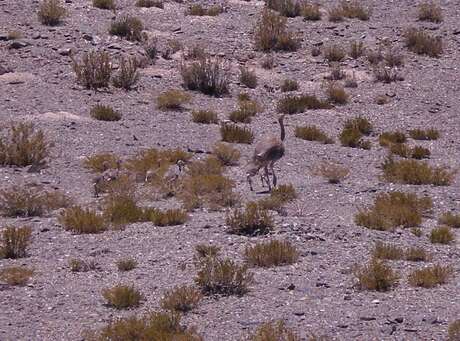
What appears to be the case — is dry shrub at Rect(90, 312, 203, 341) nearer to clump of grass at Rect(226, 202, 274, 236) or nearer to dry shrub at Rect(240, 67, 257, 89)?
clump of grass at Rect(226, 202, 274, 236)

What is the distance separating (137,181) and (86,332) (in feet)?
23.2

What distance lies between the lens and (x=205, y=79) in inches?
958

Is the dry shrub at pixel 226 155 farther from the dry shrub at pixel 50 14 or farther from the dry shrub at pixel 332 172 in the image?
the dry shrub at pixel 50 14

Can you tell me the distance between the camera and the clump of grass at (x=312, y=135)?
21.3m

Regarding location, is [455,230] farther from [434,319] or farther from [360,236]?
[434,319]

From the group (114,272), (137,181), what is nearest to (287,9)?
(137,181)

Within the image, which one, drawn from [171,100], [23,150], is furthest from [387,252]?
[171,100]

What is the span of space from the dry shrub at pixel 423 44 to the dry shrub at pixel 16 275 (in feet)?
55.0

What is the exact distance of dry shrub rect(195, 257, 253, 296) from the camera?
12.3 metres

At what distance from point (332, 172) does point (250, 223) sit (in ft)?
13.0

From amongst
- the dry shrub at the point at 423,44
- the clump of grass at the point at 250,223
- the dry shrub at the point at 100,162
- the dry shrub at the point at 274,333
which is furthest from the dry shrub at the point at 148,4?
the dry shrub at the point at 274,333

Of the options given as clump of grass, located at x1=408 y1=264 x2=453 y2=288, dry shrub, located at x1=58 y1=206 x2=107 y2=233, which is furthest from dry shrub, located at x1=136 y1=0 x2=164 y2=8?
clump of grass, located at x1=408 y1=264 x2=453 y2=288

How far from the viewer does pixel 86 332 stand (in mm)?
11094

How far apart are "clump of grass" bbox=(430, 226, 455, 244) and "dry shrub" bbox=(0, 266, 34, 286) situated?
5618 mm
